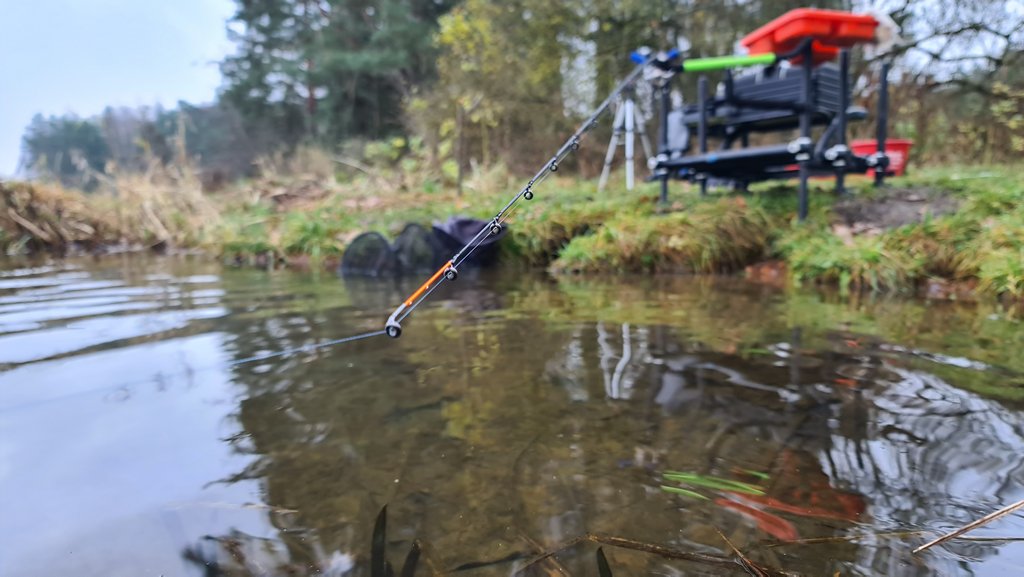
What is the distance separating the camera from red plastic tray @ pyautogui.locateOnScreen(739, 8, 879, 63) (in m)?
4.57

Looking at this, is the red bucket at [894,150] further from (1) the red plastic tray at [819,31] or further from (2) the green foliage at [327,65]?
(2) the green foliage at [327,65]

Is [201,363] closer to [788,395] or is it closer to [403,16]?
[788,395]

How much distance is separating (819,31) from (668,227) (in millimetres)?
2035

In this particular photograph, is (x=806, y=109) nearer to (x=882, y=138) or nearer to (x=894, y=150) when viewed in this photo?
(x=882, y=138)

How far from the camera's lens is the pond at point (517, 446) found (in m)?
1.08

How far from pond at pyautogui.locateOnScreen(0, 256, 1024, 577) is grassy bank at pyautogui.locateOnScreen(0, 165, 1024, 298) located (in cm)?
116

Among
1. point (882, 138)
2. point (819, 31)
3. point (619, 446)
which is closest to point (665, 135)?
point (819, 31)

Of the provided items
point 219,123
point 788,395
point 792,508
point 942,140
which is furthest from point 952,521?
point 219,123

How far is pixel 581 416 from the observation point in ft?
Result: 5.64

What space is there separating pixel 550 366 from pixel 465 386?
1.33 feet

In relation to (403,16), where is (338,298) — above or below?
below

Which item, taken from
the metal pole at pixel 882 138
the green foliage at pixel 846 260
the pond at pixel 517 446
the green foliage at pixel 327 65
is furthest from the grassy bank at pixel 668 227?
the green foliage at pixel 327 65

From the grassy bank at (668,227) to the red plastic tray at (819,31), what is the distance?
1.33 m

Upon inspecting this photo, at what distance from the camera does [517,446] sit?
1519 millimetres
